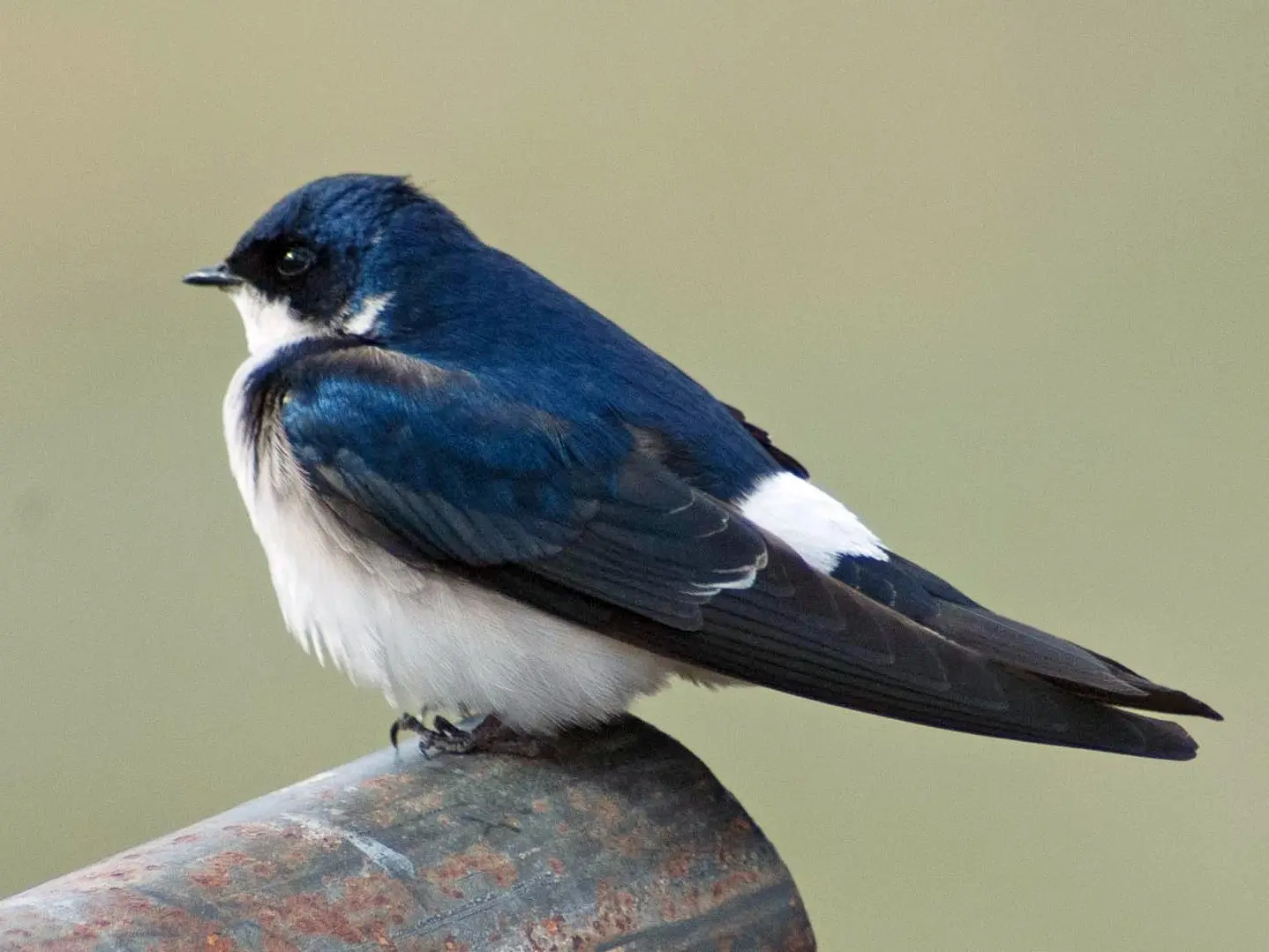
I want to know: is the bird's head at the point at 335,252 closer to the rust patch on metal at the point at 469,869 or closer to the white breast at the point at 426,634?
the white breast at the point at 426,634

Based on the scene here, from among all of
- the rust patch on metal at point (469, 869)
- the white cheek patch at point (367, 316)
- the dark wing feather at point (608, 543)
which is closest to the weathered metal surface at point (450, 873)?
the rust patch on metal at point (469, 869)

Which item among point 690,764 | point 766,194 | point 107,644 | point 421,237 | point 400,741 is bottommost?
point 107,644

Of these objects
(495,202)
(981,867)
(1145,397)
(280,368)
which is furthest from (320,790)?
(495,202)

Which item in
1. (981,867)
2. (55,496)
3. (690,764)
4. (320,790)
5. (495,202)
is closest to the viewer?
(320,790)

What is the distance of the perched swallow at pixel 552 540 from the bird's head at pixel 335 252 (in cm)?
4

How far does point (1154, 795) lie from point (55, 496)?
2359mm

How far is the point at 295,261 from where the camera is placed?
248 cm

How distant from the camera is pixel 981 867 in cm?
410

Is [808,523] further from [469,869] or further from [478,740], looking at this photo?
[469,869]

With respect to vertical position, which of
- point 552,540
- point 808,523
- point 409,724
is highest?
point 808,523

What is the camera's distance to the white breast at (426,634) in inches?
85.6

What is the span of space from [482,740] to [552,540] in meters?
0.23

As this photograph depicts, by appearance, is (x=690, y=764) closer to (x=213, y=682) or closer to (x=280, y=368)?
(x=280, y=368)

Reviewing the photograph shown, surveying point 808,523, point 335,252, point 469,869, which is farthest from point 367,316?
point 469,869
